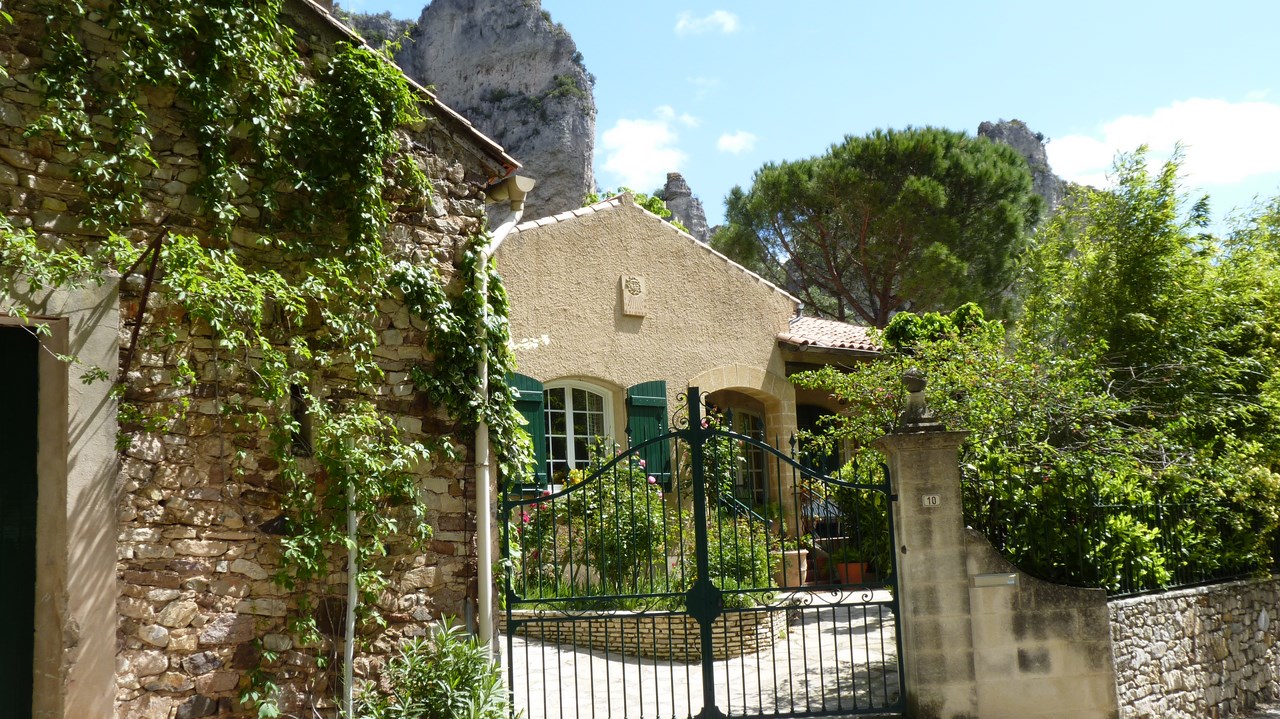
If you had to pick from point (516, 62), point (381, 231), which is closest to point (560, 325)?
point (381, 231)

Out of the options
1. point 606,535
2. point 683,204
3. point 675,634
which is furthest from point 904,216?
point 675,634

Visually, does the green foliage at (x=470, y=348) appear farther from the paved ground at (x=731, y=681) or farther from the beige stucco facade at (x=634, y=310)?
the beige stucco facade at (x=634, y=310)

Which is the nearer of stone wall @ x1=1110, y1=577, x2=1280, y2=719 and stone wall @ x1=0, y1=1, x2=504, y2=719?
stone wall @ x1=0, y1=1, x2=504, y2=719

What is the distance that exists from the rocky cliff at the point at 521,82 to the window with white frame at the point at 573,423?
15498 mm

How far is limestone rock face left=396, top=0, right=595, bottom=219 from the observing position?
28.2 metres

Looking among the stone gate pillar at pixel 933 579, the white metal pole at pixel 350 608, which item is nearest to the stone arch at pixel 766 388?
the stone gate pillar at pixel 933 579

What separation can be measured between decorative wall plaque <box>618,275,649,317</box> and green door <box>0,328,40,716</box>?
26.0 ft

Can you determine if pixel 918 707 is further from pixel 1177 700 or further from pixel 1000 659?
pixel 1177 700

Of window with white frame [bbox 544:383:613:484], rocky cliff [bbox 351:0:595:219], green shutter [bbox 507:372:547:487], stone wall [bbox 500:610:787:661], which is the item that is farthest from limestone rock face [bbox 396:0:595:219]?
stone wall [bbox 500:610:787:661]

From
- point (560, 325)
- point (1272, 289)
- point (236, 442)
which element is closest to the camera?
point (236, 442)

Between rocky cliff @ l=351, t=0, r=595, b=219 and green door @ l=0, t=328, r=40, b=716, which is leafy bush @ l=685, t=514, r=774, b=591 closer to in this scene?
green door @ l=0, t=328, r=40, b=716

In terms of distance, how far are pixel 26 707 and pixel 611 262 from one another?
8517 mm

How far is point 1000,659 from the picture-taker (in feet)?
21.2

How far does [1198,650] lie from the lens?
24.9ft
